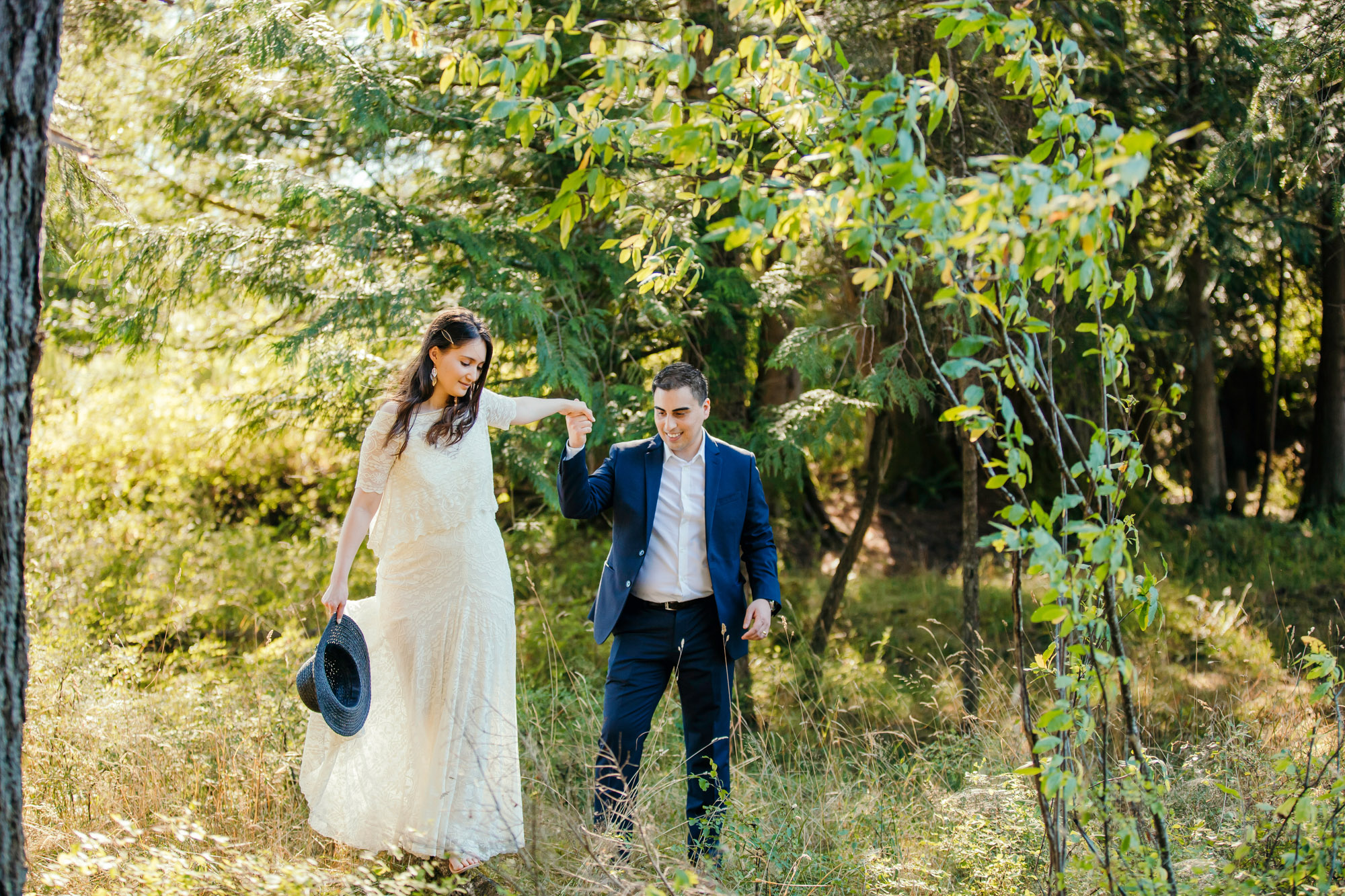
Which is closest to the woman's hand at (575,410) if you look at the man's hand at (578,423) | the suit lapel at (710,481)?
the man's hand at (578,423)

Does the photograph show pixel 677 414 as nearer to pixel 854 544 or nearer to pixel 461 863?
pixel 461 863

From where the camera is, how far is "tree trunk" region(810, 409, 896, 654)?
305 inches

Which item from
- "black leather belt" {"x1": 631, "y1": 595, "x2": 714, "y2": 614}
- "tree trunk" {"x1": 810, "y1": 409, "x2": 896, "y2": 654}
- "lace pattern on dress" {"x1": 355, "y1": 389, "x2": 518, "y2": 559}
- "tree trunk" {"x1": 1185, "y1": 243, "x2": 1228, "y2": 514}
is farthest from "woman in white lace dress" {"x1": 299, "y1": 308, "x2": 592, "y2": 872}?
"tree trunk" {"x1": 1185, "y1": 243, "x2": 1228, "y2": 514}

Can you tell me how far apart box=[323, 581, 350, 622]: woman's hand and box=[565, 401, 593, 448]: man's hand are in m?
0.98

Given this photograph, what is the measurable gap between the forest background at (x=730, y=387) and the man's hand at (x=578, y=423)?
2.27 ft

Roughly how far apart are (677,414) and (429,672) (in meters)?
1.34

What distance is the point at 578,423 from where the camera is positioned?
366cm

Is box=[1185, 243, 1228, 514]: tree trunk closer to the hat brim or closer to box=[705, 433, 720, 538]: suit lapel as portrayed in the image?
box=[705, 433, 720, 538]: suit lapel

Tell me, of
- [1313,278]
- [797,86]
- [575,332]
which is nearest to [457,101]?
[575,332]

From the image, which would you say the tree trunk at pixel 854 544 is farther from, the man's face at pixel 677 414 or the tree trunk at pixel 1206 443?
the tree trunk at pixel 1206 443

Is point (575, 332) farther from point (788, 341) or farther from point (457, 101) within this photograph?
point (457, 101)

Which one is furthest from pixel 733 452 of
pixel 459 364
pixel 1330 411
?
pixel 1330 411

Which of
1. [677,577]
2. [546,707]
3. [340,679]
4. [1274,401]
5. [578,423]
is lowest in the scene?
[546,707]

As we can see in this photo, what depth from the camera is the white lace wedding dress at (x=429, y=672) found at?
Answer: 11.2 ft
